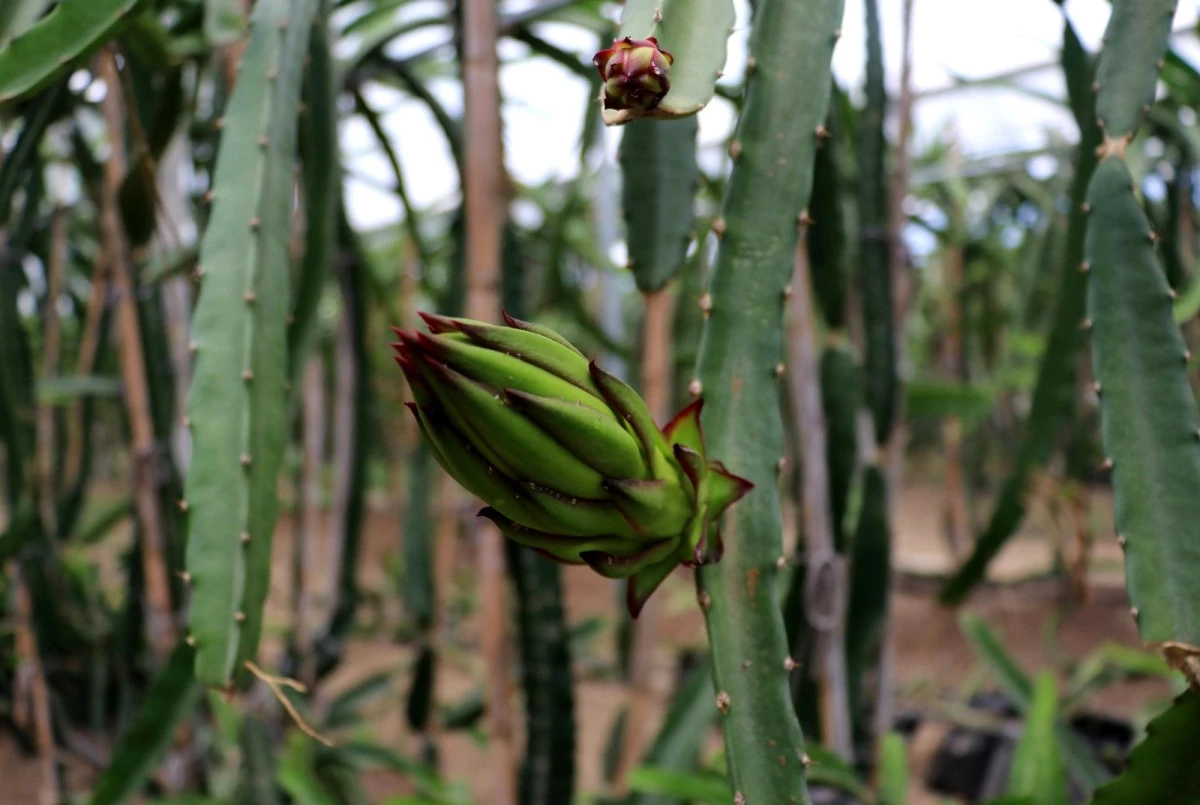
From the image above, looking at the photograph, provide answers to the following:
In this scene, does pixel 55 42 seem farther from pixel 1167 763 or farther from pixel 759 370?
pixel 1167 763

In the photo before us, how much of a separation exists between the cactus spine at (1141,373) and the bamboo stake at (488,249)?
1.37 ft

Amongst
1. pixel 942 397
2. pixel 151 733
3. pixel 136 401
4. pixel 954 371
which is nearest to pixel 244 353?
pixel 151 733

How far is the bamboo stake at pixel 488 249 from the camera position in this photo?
28.2 inches

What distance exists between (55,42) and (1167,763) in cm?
60

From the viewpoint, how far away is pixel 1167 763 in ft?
1.29

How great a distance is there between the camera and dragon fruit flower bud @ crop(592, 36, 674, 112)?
1.00 ft

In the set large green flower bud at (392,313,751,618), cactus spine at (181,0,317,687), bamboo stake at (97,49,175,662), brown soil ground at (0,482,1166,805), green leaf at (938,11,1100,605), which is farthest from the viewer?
brown soil ground at (0,482,1166,805)

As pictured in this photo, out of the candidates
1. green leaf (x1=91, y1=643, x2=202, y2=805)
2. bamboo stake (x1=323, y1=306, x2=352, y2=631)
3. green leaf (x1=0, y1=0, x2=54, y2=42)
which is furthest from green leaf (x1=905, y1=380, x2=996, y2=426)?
green leaf (x1=0, y1=0, x2=54, y2=42)

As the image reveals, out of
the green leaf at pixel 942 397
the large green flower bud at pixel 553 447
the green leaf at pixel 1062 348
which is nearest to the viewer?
the large green flower bud at pixel 553 447

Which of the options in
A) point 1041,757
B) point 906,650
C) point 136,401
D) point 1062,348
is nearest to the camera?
point 1062,348

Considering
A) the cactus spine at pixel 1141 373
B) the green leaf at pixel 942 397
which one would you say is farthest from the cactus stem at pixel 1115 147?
the green leaf at pixel 942 397

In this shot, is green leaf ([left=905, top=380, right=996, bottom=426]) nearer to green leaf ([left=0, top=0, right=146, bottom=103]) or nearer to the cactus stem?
the cactus stem

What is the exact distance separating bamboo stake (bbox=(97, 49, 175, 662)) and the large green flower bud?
685mm

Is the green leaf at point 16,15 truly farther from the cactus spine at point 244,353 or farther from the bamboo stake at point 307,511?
the bamboo stake at point 307,511
